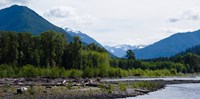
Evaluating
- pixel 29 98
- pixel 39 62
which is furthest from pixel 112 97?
pixel 39 62

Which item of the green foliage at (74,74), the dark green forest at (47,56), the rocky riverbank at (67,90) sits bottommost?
the rocky riverbank at (67,90)

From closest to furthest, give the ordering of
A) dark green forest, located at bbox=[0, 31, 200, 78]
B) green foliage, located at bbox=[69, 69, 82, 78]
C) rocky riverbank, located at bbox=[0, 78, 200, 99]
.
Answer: rocky riverbank, located at bbox=[0, 78, 200, 99] → dark green forest, located at bbox=[0, 31, 200, 78] → green foliage, located at bbox=[69, 69, 82, 78]

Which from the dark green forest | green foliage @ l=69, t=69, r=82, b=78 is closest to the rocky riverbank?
green foliage @ l=69, t=69, r=82, b=78

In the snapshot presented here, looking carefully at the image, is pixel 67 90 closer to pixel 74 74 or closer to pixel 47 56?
pixel 74 74

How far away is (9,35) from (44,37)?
1179 centimetres

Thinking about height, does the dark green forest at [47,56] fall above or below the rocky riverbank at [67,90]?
above

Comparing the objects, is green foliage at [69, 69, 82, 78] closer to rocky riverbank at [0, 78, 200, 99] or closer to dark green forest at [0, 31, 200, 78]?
dark green forest at [0, 31, 200, 78]

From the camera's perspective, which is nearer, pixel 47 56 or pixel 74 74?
pixel 74 74

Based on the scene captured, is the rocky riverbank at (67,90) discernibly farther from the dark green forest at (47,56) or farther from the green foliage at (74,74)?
the dark green forest at (47,56)

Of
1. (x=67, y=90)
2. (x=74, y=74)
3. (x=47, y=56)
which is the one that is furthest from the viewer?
(x=47, y=56)

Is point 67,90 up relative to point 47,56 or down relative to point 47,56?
down

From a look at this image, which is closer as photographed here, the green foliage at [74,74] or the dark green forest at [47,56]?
the dark green forest at [47,56]

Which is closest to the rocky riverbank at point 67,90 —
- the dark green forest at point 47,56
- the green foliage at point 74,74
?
the green foliage at point 74,74

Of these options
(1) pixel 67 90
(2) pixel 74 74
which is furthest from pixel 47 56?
(1) pixel 67 90
